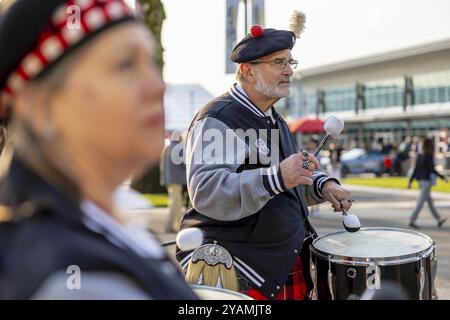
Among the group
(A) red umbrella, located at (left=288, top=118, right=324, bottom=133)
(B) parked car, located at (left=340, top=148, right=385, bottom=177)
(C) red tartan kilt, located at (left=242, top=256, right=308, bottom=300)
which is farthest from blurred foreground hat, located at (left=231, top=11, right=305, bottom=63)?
(A) red umbrella, located at (left=288, top=118, right=324, bottom=133)

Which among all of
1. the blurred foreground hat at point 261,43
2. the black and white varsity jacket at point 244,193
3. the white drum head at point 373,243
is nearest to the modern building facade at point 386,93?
the white drum head at point 373,243

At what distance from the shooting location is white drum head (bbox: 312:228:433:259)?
2.54 meters

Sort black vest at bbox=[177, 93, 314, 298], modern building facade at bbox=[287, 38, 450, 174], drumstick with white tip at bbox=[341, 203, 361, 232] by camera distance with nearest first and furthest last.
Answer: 1. black vest at bbox=[177, 93, 314, 298]
2. drumstick with white tip at bbox=[341, 203, 361, 232]
3. modern building facade at bbox=[287, 38, 450, 174]

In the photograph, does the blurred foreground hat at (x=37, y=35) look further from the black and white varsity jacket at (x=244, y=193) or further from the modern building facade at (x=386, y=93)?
the modern building facade at (x=386, y=93)

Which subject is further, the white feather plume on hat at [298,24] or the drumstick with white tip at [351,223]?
the white feather plume on hat at [298,24]

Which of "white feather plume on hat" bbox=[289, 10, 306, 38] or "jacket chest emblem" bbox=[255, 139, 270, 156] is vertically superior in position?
"white feather plume on hat" bbox=[289, 10, 306, 38]

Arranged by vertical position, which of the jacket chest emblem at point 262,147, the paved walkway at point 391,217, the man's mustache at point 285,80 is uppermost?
the man's mustache at point 285,80

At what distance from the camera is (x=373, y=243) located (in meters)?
2.69

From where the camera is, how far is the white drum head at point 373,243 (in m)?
2.54

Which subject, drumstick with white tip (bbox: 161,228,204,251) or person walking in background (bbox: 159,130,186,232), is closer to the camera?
drumstick with white tip (bbox: 161,228,204,251)

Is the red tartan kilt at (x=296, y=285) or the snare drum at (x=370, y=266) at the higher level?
the snare drum at (x=370, y=266)

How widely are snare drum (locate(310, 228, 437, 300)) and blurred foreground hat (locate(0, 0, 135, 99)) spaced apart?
5.83 feet

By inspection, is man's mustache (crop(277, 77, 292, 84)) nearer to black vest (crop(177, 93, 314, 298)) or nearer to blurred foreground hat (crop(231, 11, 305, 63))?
blurred foreground hat (crop(231, 11, 305, 63))

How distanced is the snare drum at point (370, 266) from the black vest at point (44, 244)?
1.67 m
